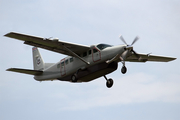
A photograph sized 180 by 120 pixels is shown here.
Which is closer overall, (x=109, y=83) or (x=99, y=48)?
(x=99, y=48)

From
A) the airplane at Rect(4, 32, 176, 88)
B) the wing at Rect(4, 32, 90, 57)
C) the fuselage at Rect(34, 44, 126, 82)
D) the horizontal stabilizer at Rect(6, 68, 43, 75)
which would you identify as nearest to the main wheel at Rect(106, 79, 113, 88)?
the airplane at Rect(4, 32, 176, 88)

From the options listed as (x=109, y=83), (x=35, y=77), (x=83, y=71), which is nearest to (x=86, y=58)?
(x=83, y=71)

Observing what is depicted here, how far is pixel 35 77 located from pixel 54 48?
247 inches

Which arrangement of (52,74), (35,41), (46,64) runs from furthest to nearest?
(46,64), (52,74), (35,41)

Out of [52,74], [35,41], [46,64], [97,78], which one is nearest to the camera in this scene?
[35,41]

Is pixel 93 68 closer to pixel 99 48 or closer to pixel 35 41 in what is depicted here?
pixel 99 48

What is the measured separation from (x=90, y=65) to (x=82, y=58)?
140 centimetres

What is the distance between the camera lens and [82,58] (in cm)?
3500

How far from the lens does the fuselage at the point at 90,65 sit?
109 ft

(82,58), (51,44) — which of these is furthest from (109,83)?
(51,44)

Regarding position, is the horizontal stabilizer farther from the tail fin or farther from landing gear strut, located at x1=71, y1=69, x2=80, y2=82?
landing gear strut, located at x1=71, y1=69, x2=80, y2=82

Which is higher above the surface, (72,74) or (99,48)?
(99,48)

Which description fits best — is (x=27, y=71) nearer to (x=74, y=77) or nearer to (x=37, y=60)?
(x=37, y=60)

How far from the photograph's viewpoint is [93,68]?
1335 inches
